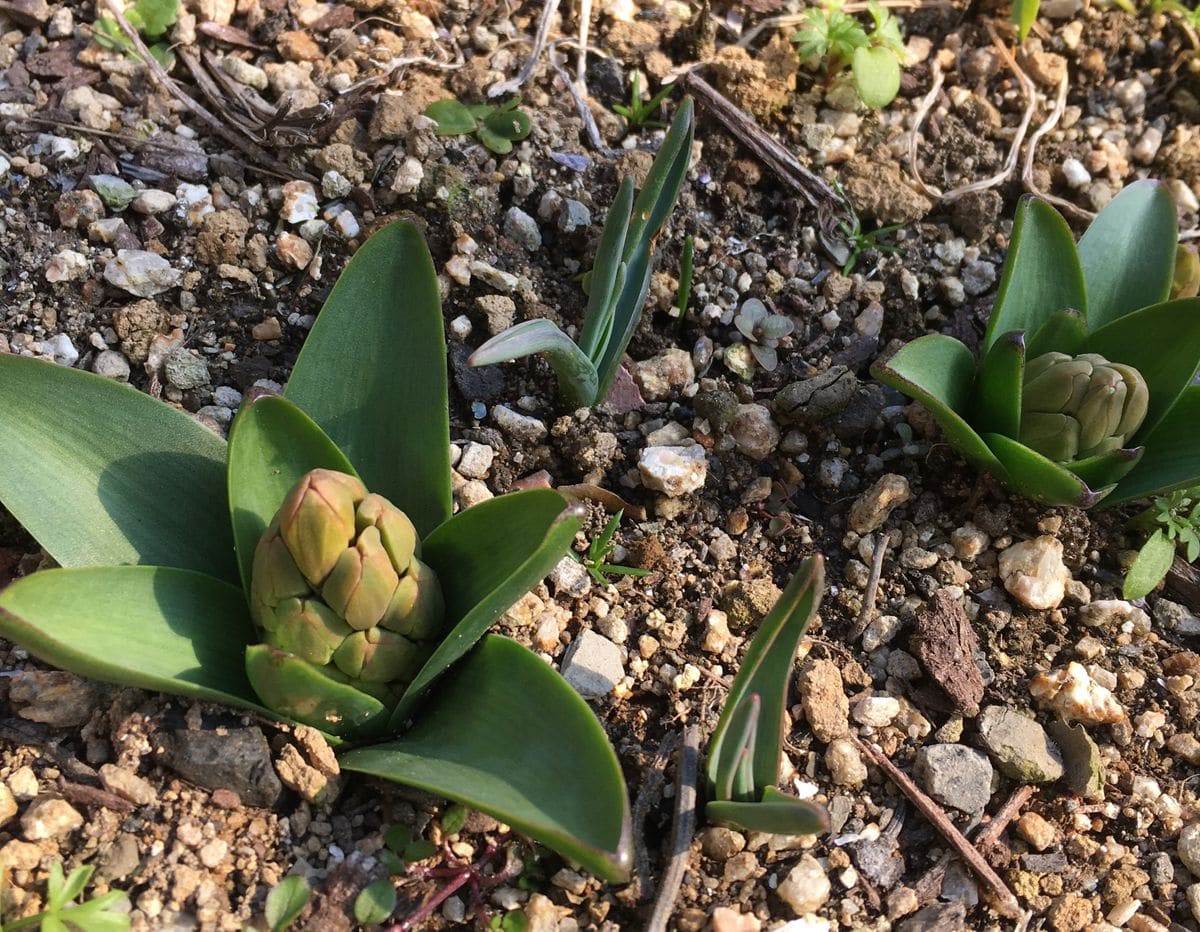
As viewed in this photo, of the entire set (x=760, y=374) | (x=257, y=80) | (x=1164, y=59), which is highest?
(x=1164, y=59)

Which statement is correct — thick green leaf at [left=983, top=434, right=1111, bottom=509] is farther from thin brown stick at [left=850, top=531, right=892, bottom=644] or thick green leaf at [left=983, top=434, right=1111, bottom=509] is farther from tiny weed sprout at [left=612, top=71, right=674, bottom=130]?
tiny weed sprout at [left=612, top=71, right=674, bottom=130]

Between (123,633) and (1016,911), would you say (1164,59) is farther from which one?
(123,633)

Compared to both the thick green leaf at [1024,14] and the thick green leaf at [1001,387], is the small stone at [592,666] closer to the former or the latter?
the thick green leaf at [1001,387]

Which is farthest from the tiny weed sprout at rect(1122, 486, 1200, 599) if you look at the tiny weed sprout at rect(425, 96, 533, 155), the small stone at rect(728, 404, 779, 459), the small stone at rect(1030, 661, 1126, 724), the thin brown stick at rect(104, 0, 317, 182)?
the thin brown stick at rect(104, 0, 317, 182)

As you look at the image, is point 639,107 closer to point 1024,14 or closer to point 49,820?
point 1024,14

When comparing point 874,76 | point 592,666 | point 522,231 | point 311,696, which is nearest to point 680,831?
point 592,666

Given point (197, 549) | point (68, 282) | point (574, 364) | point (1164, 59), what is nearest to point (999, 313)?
point (574, 364)
